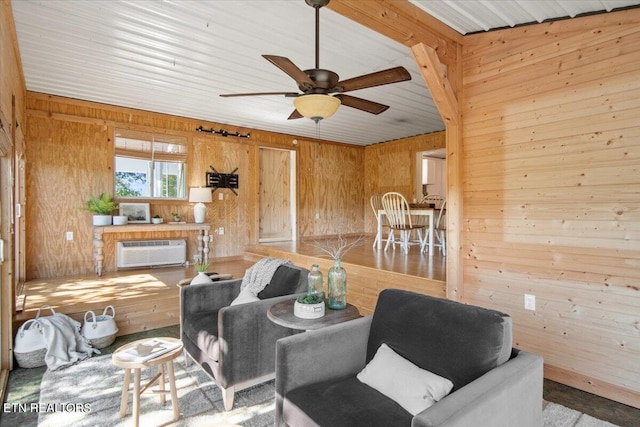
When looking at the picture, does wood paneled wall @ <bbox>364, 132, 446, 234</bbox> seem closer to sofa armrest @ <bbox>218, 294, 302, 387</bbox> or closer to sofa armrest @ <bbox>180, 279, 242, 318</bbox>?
sofa armrest @ <bbox>180, 279, 242, 318</bbox>

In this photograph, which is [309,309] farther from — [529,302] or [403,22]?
[403,22]

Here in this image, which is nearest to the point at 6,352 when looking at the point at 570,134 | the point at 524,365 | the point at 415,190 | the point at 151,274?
the point at 151,274

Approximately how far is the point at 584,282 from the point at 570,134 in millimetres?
1124

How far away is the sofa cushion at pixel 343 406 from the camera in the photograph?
1412 millimetres

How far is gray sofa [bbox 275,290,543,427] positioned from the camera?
129 centimetres

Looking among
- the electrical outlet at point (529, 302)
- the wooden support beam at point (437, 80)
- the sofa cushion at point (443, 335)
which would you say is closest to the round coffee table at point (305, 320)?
the sofa cushion at point (443, 335)

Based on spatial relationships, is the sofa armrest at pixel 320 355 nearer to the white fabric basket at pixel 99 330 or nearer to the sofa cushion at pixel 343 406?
the sofa cushion at pixel 343 406

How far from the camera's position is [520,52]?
9.45ft

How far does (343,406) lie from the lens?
1.51 meters

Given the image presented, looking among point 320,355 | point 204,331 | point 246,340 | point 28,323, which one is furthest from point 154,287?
point 320,355

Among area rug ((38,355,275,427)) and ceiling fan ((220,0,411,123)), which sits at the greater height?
ceiling fan ((220,0,411,123))

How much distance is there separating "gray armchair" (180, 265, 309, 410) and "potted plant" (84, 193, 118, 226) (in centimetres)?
288

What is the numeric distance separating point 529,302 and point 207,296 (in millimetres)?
2702

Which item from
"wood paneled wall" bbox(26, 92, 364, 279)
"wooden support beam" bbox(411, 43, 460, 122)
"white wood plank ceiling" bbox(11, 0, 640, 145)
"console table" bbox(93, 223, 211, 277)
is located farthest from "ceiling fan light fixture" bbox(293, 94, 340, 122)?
"wood paneled wall" bbox(26, 92, 364, 279)
